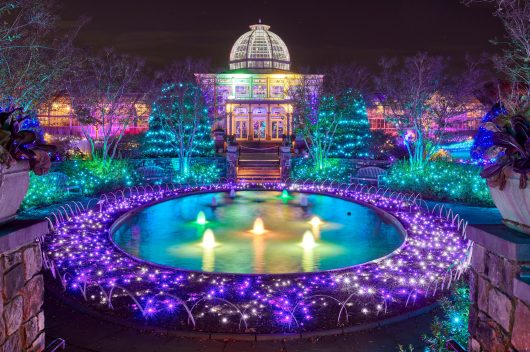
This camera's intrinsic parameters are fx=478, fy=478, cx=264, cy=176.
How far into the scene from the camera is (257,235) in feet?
43.0

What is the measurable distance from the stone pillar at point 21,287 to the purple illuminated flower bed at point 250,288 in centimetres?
226

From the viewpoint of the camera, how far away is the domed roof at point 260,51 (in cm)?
5244

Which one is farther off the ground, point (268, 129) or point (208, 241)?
point (268, 129)

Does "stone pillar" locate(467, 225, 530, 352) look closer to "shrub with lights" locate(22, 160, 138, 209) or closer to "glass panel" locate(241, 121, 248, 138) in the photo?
"shrub with lights" locate(22, 160, 138, 209)

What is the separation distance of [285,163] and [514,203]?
78.3 ft

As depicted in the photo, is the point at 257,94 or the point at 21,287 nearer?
the point at 21,287

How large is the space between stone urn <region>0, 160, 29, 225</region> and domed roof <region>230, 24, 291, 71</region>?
49501 mm

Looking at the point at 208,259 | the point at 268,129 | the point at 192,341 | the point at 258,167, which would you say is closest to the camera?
the point at 192,341

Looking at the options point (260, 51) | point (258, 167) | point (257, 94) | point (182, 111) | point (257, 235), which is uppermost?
point (260, 51)

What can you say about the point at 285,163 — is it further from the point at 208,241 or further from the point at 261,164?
the point at 208,241

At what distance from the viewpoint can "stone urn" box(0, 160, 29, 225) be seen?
384 cm

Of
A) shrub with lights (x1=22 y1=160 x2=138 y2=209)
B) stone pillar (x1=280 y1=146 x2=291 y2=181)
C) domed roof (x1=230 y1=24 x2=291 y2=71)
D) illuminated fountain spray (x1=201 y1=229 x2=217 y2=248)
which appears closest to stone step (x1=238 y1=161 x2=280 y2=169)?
stone pillar (x1=280 y1=146 x2=291 y2=181)

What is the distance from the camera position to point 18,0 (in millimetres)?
14625

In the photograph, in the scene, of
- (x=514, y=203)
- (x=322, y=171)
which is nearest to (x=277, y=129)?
(x=322, y=171)
